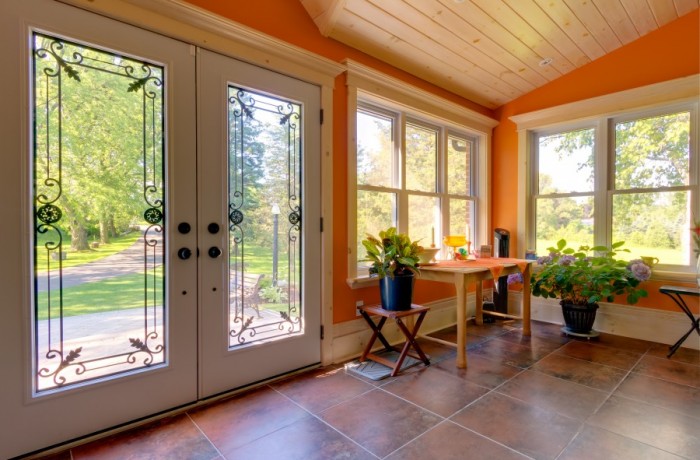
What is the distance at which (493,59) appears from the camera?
11.3 feet

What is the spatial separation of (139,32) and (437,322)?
11.1 feet

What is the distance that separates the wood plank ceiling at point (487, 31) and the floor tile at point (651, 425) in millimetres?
2863

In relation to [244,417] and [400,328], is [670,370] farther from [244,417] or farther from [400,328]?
[244,417]

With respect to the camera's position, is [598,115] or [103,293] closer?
[103,293]

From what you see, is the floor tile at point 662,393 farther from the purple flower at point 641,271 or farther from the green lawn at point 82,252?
the green lawn at point 82,252

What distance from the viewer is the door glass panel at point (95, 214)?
5.52 ft

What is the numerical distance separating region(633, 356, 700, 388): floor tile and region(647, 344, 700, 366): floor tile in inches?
3.6

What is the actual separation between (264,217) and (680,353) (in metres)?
3.58

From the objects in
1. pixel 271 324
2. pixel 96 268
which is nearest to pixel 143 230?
pixel 96 268

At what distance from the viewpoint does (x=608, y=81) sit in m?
3.58

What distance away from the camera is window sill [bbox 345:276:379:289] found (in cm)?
289

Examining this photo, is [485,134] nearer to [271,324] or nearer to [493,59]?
[493,59]

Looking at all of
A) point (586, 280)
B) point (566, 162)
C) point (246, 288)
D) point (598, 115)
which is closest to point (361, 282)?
point (246, 288)

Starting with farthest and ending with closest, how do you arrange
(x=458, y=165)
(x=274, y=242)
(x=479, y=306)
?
(x=458, y=165) < (x=479, y=306) < (x=274, y=242)
